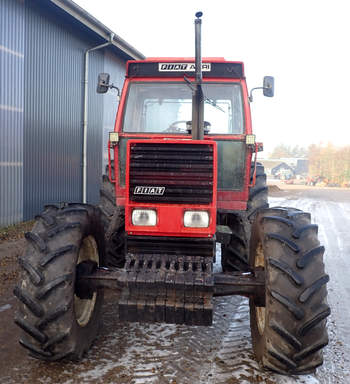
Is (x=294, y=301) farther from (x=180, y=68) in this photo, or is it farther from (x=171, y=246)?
(x=180, y=68)

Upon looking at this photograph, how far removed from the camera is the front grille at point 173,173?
3.27 meters

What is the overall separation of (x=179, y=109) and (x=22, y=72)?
19.9 feet

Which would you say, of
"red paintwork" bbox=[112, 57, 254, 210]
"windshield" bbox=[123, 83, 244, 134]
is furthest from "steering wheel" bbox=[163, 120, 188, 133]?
"red paintwork" bbox=[112, 57, 254, 210]

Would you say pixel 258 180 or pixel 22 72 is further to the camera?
pixel 22 72

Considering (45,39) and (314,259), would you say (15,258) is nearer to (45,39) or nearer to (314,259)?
(314,259)

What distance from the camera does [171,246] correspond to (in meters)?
3.32

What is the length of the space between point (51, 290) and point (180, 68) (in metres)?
2.88

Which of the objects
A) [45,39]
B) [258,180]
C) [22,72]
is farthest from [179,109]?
[45,39]

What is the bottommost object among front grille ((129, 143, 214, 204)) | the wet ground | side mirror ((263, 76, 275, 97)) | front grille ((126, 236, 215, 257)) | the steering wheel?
the wet ground

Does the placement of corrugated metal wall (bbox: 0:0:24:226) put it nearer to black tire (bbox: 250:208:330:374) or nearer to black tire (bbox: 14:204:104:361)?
black tire (bbox: 14:204:104:361)

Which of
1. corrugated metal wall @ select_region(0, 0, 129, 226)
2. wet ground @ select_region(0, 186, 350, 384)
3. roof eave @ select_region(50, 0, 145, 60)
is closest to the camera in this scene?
wet ground @ select_region(0, 186, 350, 384)

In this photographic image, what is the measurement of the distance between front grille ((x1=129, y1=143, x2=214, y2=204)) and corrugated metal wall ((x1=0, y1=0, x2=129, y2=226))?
21.4 ft

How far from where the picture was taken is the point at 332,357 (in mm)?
3576

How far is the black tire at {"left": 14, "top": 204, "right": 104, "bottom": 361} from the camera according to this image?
2.89m
